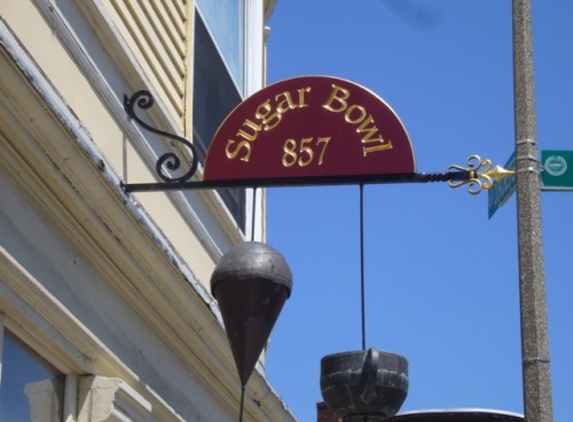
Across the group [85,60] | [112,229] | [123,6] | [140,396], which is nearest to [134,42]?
[123,6]

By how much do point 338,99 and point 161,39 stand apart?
1.81 metres

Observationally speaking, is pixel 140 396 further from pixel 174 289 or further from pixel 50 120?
pixel 50 120

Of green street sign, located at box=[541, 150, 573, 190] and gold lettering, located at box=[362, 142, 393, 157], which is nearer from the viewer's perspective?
gold lettering, located at box=[362, 142, 393, 157]

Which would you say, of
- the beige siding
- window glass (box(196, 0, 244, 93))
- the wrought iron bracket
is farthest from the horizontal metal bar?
window glass (box(196, 0, 244, 93))

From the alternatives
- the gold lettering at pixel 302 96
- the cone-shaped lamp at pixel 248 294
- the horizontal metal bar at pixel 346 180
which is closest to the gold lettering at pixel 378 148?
the horizontal metal bar at pixel 346 180

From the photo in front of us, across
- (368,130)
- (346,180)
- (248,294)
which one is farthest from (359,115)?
(248,294)

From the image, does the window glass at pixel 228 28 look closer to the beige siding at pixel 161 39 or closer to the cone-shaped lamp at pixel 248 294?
the beige siding at pixel 161 39

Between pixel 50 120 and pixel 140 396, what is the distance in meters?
1.81

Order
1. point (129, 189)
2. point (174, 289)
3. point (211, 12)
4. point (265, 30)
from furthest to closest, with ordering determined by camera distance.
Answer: point (265, 30) → point (211, 12) → point (174, 289) → point (129, 189)

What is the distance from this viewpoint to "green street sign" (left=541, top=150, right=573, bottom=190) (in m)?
8.52

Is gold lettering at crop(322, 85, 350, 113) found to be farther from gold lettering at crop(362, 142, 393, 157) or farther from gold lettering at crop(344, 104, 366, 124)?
gold lettering at crop(362, 142, 393, 157)

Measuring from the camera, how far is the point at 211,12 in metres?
10.2

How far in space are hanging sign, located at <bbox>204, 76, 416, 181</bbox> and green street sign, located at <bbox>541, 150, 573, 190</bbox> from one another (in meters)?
1.63

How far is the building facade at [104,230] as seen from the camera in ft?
20.5
